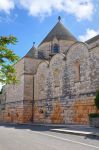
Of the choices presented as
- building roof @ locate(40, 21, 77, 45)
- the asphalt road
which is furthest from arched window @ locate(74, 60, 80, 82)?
building roof @ locate(40, 21, 77, 45)

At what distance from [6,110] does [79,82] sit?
58.2 ft

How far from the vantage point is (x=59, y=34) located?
122 ft

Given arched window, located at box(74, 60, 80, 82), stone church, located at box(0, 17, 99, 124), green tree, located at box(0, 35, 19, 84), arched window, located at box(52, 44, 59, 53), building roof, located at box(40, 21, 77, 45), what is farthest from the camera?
building roof, located at box(40, 21, 77, 45)

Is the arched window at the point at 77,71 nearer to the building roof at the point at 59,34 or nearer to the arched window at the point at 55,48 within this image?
the arched window at the point at 55,48

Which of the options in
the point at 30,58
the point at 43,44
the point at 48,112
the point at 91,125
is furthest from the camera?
the point at 43,44

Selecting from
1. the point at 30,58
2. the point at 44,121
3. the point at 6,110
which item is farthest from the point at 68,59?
the point at 6,110

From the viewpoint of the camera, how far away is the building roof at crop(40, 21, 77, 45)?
37000 millimetres

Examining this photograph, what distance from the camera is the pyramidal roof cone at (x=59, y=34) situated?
3700cm

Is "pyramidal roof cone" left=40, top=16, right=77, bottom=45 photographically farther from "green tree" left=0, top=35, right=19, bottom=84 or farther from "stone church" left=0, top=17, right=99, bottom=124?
"green tree" left=0, top=35, right=19, bottom=84

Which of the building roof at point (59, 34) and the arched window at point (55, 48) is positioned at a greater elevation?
the building roof at point (59, 34)

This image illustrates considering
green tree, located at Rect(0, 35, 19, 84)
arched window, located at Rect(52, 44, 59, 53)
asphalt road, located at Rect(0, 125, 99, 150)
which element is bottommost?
Answer: asphalt road, located at Rect(0, 125, 99, 150)

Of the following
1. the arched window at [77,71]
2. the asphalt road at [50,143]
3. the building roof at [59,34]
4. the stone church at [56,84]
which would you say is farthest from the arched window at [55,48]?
the asphalt road at [50,143]

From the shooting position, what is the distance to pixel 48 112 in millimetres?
28188

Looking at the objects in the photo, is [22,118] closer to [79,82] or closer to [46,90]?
[46,90]
